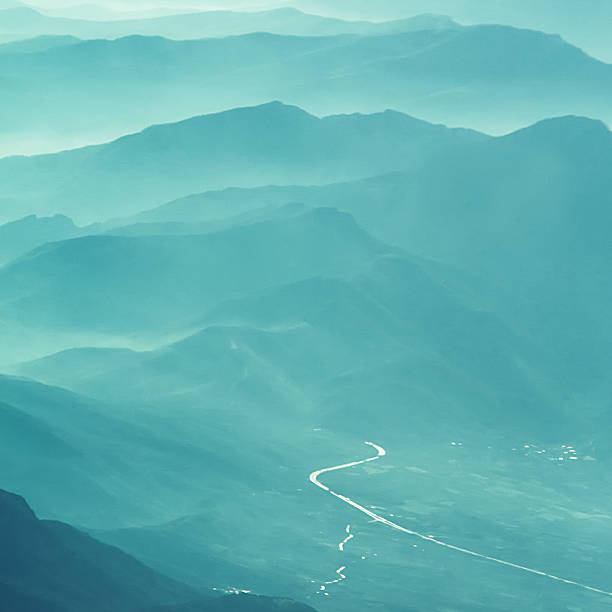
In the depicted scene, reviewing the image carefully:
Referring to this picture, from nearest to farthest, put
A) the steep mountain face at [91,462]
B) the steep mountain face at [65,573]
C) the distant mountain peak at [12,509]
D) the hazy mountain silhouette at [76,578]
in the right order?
1. the steep mountain face at [65,573]
2. the hazy mountain silhouette at [76,578]
3. the distant mountain peak at [12,509]
4. the steep mountain face at [91,462]

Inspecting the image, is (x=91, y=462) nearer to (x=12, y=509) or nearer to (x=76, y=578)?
(x=12, y=509)

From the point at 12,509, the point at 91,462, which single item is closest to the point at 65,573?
the point at 12,509

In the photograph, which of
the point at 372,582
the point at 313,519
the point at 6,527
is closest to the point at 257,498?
the point at 313,519

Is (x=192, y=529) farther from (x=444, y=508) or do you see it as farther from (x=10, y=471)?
(x=444, y=508)

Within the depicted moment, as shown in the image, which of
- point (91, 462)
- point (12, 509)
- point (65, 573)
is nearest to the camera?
point (65, 573)

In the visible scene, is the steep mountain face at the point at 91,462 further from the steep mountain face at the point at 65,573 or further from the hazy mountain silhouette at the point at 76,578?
the hazy mountain silhouette at the point at 76,578

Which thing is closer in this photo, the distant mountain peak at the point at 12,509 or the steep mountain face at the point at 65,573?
the steep mountain face at the point at 65,573

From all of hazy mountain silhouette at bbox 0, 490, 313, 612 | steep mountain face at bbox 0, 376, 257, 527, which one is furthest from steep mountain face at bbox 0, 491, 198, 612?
steep mountain face at bbox 0, 376, 257, 527

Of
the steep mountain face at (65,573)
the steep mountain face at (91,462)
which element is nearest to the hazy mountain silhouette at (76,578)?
the steep mountain face at (65,573)
